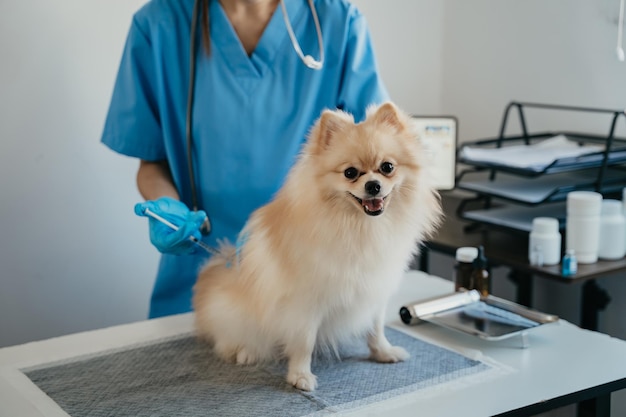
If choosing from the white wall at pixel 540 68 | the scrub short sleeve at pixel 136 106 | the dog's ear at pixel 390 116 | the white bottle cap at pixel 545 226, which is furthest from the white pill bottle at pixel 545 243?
the scrub short sleeve at pixel 136 106

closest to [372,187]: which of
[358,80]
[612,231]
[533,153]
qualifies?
[358,80]

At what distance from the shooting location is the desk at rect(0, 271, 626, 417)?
1.20 m

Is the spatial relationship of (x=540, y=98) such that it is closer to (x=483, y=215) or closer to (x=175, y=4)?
(x=483, y=215)

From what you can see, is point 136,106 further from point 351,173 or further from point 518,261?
point 518,261

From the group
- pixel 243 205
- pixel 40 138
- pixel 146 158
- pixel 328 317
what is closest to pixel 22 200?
pixel 40 138

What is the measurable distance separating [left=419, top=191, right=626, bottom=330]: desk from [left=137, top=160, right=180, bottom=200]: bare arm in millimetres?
793

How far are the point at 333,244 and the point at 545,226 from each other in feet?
2.98

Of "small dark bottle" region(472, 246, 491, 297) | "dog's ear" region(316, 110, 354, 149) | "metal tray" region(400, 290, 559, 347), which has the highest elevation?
"dog's ear" region(316, 110, 354, 149)

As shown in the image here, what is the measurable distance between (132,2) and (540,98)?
4.19 ft

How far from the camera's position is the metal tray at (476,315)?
1.46 meters

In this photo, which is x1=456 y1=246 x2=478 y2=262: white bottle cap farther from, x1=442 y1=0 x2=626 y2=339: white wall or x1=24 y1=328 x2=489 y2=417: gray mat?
x1=442 y1=0 x2=626 y2=339: white wall

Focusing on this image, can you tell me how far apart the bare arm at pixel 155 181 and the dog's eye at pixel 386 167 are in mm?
621

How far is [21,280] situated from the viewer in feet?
7.46

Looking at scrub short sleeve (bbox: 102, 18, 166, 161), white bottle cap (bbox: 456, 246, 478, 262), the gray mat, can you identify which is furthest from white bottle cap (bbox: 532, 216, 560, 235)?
scrub short sleeve (bbox: 102, 18, 166, 161)
